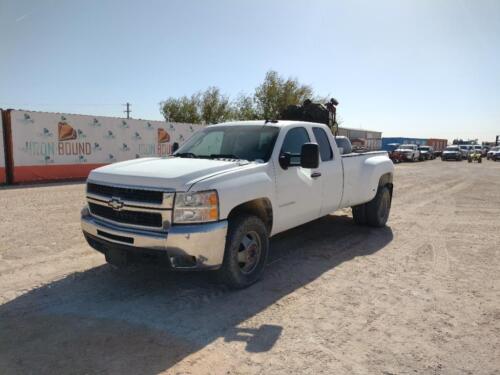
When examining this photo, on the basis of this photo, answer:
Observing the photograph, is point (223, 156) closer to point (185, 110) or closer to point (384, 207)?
point (384, 207)

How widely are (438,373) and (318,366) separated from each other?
87 centimetres

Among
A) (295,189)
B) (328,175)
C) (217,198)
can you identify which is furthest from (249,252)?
(328,175)

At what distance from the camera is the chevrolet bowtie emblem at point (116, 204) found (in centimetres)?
403

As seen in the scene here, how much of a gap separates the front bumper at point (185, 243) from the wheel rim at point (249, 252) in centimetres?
42

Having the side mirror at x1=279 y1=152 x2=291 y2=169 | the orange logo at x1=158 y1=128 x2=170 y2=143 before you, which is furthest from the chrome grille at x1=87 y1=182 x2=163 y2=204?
the orange logo at x1=158 y1=128 x2=170 y2=143

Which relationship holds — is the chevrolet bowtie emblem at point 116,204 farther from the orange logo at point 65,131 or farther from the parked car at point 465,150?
the parked car at point 465,150

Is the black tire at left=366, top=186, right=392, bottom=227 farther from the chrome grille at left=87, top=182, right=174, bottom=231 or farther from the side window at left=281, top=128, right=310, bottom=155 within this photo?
the chrome grille at left=87, top=182, right=174, bottom=231

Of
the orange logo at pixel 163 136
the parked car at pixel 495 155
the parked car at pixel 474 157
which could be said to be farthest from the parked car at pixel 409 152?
the orange logo at pixel 163 136

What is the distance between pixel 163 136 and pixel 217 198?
633 inches

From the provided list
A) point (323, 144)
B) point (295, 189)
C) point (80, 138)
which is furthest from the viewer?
point (80, 138)

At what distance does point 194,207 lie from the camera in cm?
377

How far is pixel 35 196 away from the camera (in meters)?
10.7

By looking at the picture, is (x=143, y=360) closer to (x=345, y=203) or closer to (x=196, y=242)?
(x=196, y=242)

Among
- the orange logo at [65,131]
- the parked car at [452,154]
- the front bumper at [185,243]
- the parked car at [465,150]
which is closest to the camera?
the front bumper at [185,243]
